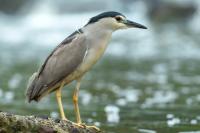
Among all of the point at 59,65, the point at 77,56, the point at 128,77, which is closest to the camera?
the point at 77,56

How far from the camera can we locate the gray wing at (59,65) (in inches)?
316

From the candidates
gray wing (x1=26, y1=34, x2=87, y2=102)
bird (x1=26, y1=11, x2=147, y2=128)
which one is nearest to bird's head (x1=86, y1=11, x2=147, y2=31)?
bird (x1=26, y1=11, x2=147, y2=128)

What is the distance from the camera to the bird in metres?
7.98

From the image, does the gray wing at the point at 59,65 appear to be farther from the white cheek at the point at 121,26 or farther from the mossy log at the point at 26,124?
the mossy log at the point at 26,124

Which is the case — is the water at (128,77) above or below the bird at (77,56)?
above

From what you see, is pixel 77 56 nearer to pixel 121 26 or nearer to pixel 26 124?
pixel 121 26

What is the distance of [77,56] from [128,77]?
958 centimetres

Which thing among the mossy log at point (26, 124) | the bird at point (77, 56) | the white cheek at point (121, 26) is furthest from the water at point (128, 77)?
the mossy log at point (26, 124)

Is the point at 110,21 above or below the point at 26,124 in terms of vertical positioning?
above

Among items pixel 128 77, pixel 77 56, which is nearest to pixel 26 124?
pixel 77 56

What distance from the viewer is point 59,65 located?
8133mm

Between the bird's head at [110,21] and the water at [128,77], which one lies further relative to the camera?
the water at [128,77]

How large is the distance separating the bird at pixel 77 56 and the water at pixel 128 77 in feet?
5.51

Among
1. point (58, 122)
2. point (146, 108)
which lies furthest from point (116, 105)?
point (58, 122)
